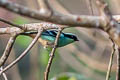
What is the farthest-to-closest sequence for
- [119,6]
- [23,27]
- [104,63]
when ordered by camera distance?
[104,63], [119,6], [23,27]

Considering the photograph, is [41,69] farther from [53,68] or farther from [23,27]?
[23,27]

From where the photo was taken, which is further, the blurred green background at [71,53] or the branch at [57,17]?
the blurred green background at [71,53]

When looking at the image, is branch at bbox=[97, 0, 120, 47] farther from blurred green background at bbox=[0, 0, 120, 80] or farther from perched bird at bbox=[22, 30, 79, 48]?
blurred green background at bbox=[0, 0, 120, 80]

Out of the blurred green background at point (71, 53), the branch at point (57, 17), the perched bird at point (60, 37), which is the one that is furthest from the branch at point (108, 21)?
the blurred green background at point (71, 53)

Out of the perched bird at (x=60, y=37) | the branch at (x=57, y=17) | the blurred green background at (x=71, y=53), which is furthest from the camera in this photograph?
the blurred green background at (x=71, y=53)

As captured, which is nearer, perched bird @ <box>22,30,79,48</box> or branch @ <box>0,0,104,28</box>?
branch @ <box>0,0,104,28</box>

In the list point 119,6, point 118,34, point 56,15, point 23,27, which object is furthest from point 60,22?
point 119,6

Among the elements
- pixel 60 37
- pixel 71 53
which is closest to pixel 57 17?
pixel 60 37

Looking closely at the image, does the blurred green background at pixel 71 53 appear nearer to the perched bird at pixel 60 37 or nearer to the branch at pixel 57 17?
the perched bird at pixel 60 37

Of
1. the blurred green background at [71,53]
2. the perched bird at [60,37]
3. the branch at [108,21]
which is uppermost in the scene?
the branch at [108,21]

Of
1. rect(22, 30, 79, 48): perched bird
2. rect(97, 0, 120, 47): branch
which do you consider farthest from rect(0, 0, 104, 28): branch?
rect(22, 30, 79, 48): perched bird

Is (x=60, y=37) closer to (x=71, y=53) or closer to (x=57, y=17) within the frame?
(x=57, y=17)
